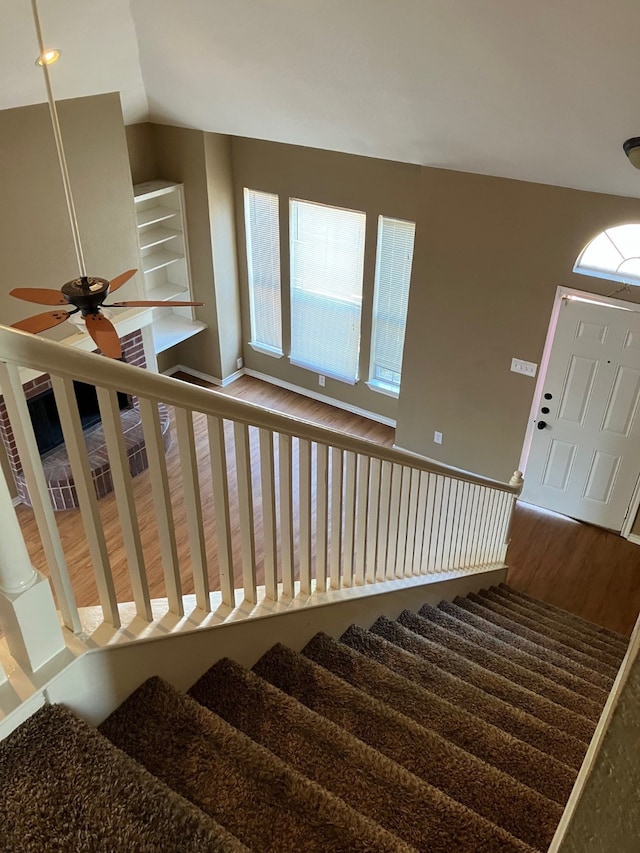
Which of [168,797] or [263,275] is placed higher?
[168,797]

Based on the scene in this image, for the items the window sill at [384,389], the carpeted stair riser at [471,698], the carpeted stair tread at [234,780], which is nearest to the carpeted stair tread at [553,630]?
the carpeted stair riser at [471,698]

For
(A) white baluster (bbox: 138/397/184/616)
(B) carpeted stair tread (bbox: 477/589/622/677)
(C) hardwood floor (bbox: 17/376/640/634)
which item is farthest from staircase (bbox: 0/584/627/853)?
(C) hardwood floor (bbox: 17/376/640/634)

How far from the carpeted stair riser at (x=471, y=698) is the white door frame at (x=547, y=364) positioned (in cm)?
339

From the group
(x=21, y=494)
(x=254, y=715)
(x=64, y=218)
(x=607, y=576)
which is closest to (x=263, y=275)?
(x=64, y=218)

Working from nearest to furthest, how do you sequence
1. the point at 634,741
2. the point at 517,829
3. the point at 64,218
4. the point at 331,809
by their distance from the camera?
the point at 634,741, the point at 331,809, the point at 517,829, the point at 64,218

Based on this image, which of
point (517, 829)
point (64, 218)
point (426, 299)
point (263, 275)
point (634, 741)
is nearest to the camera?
point (634, 741)

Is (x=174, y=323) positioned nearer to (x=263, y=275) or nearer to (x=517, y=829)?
(x=263, y=275)

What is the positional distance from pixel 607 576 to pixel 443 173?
11.3 ft

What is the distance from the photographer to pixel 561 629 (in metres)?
3.82

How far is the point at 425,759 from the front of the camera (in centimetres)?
171

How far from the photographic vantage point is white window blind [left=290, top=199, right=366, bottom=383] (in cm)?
627

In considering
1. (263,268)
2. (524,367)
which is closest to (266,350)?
(263,268)

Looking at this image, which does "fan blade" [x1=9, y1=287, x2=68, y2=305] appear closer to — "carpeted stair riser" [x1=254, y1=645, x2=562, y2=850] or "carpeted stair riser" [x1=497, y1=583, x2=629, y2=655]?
"carpeted stair riser" [x1=254, y1=645, x2=562, y2=850]

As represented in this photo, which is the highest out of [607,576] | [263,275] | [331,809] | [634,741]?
[634,741]
